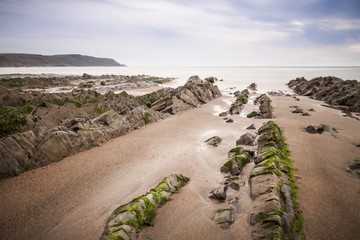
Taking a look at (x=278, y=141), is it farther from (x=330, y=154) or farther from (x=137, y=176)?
(x=137, y=176)

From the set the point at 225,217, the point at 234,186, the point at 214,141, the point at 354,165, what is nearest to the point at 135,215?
the point at 225,217

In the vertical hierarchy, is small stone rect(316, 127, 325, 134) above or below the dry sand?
above

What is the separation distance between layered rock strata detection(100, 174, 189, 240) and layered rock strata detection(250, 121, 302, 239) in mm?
3425

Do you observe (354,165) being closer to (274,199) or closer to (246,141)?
(246,141)

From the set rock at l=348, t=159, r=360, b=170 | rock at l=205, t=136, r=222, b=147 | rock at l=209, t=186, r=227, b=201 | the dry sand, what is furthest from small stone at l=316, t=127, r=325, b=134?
rock at l=209, t=186, r=227, b=201

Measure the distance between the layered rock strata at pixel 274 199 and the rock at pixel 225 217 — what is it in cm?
67

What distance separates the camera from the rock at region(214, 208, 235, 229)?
6216 mm

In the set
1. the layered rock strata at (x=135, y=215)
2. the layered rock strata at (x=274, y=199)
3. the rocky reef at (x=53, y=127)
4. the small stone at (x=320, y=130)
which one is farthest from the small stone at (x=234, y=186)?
the small stone at (x=320, y=130)

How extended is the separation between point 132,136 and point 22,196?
851 centimetres

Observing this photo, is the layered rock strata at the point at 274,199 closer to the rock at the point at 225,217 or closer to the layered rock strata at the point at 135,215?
the rock at the point at 225,217

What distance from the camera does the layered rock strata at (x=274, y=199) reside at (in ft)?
18.4

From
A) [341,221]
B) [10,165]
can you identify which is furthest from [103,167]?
[341,221]

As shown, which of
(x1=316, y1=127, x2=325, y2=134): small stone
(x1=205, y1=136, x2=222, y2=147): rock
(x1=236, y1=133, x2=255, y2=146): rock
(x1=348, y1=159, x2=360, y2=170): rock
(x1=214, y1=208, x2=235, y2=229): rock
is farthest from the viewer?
(x1=316, y1=127, x2=325, y2=134): small stone

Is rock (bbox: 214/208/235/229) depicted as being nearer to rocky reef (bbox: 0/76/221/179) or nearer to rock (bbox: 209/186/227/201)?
rock (bbox: 209/186/227/201)
